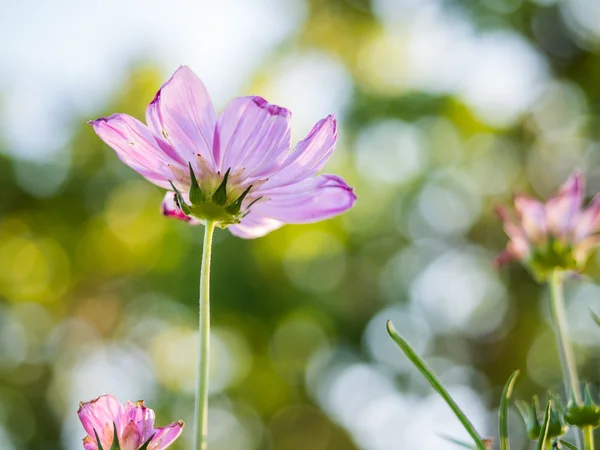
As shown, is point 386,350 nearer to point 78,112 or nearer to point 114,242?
point 114,242

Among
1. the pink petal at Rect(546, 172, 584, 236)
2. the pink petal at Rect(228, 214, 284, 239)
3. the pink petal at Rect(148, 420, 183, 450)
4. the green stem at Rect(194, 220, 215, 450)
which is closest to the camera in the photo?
the green stem at Rect(194, 220, 215, 450)

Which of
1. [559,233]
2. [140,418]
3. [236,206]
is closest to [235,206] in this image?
[236,206]

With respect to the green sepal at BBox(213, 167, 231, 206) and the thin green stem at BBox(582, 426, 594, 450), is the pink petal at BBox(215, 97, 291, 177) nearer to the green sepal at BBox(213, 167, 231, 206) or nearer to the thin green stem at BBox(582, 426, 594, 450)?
the green sepal at BBox(213, 167, 231, 206)

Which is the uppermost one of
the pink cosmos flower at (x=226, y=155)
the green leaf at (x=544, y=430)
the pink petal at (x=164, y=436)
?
the pink cosmos flower at (x=226, y=155)

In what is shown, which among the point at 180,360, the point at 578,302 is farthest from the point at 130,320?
the point at 578,302

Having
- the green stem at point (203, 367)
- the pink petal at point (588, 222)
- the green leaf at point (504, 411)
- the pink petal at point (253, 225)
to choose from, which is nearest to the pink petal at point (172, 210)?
the pink petal at point (253, 225)

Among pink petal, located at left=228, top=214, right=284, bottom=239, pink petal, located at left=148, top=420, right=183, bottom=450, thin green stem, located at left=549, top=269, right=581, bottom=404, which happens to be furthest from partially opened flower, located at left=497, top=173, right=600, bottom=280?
pink petal, located at left=148, top=420, right=183, bottom=450

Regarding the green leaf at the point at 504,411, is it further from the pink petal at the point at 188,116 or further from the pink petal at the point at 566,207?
the pink petal at the point at 566,207
